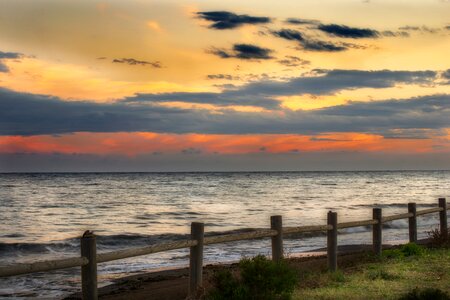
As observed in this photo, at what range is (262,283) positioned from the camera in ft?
31.5

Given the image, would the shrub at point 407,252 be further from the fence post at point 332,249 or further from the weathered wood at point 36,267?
the weathered wood at point 36,267

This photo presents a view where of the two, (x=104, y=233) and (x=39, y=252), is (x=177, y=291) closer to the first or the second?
(x=39, y=252)

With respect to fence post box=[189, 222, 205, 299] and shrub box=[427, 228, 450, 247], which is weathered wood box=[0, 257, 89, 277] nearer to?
fence post box=[189, 222, 205, 299]

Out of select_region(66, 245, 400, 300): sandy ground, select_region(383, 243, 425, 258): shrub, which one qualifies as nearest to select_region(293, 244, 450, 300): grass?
select_region(383, 243, 425, 258): shrub

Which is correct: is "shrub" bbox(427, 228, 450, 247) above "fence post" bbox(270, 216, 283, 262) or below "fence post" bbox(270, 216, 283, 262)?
below

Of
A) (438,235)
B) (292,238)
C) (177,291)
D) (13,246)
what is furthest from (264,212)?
(177,291)

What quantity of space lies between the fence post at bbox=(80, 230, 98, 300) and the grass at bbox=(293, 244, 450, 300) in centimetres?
383

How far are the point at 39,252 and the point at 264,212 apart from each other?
29.6 metres

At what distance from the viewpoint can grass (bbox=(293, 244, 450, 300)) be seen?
37.4ft

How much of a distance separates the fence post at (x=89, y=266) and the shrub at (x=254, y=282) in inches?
77.9

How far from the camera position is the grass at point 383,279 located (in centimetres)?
1141

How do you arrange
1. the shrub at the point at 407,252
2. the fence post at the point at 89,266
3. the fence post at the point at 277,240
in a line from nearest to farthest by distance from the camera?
the fence post at the point at 89,266, the fence post at the point at 277,240, the shrub at the point at 407,252

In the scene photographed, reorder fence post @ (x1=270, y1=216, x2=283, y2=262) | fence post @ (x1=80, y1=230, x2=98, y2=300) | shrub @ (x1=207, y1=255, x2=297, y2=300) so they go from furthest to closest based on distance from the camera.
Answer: fence post @ (x1=270, y1=216, x2=283, y2=262) → shrub @ (x1=207, y1=255, x2=297, y2=300) → fence post @ (x1=80, y1=230, x2=98, y2=300)

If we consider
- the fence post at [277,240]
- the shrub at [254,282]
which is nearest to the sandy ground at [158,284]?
the fence post at [277,240]
